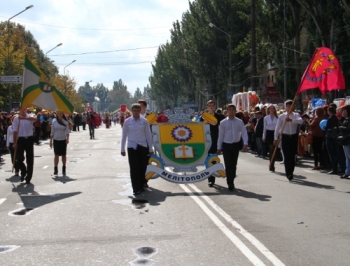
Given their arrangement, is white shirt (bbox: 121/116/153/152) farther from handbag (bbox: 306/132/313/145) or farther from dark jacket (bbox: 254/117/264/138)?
dark jacket (bbox: 254/117/264/138)

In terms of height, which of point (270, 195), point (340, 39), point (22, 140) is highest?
point (340, 39)

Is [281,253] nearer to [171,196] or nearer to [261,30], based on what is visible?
[171,196]

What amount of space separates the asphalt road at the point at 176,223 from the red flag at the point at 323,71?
9.25ft

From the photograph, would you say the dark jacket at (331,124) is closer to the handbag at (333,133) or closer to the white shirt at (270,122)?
the handbag at (333,133)

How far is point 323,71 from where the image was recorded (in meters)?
17.8

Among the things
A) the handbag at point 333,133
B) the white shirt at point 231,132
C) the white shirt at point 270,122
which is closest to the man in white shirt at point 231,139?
the white shirt at point 231,132

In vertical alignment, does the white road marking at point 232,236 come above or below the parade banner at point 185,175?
below

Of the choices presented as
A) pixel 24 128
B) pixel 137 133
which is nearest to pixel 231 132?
pixel 137 133

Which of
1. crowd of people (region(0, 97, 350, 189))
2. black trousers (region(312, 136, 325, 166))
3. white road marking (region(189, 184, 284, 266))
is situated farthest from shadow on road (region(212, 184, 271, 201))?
black trousers (region(312, 136, 325, 166))

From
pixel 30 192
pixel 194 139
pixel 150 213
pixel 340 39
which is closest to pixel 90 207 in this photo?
pixel 150 213

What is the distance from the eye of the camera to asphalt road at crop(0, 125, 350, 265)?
7547mm

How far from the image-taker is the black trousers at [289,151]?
1592cm

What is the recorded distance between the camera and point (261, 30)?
44.9 meters

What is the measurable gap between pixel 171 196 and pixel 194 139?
2261 millimetres
